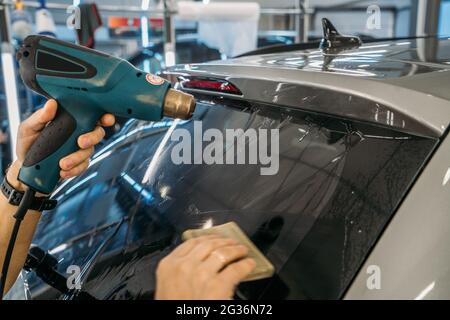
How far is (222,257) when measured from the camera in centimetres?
78

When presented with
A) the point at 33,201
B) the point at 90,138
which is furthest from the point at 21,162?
the point at 90,138

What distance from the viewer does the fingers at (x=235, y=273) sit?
30.0 inches

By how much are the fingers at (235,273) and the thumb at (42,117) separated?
0.53 meters

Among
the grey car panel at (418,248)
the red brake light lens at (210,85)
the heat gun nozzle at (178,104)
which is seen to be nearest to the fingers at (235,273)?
the grey car panel at (418,248)

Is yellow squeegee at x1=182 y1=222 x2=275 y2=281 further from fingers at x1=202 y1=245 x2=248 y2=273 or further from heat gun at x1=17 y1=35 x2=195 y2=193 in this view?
heat gun at x1=17 y1=35 x2=195 y2=193

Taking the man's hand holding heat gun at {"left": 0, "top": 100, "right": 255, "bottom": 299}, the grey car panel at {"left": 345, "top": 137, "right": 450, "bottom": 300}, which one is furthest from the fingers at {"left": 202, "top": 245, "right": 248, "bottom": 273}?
the grey car panel at {"left": 345, "top": 137, "right": 450, "bottom": 300}

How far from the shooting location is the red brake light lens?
1.08 m

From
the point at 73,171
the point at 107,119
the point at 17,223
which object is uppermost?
the point at 107,119

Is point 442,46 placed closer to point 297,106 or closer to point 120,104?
point 297,106

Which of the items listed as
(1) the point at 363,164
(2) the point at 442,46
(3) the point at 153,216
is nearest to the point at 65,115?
(3) the point at 153,216

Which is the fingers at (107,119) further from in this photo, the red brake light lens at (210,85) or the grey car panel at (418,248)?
the grey car panel at (418,248)

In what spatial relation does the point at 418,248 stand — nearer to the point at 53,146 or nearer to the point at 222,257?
the point at 222,257
